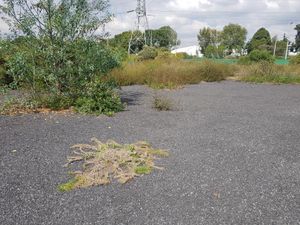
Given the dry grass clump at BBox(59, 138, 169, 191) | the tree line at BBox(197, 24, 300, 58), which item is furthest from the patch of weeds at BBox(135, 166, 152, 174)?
the tree line at BBox(197, 24, 300, 58)

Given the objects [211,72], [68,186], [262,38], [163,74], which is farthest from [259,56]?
[262,38]

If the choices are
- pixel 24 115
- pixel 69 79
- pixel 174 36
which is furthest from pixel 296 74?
pixel 174 36

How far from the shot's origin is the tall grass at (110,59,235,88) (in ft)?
44.4

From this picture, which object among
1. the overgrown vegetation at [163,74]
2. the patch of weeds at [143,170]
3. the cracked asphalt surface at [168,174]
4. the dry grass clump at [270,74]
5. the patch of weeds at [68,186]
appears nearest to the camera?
the cracked asphalt surface at [168,174]

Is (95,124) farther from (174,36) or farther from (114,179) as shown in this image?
(174,36)

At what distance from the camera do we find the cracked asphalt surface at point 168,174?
8.67 ft

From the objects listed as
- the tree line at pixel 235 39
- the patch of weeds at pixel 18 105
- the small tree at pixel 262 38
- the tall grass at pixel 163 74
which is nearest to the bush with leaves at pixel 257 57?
the tall grass at pixel 163 74

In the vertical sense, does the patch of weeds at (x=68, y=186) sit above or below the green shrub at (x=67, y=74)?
below

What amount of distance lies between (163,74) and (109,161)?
10.4 metres

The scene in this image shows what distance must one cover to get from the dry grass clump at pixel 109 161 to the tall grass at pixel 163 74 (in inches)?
339

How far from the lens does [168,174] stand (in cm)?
350

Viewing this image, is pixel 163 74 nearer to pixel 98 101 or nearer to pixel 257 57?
pixel 98 101

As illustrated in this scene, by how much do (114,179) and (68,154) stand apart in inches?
41.8

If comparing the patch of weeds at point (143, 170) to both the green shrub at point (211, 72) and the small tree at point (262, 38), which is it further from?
the small tree at point (262, 38)
